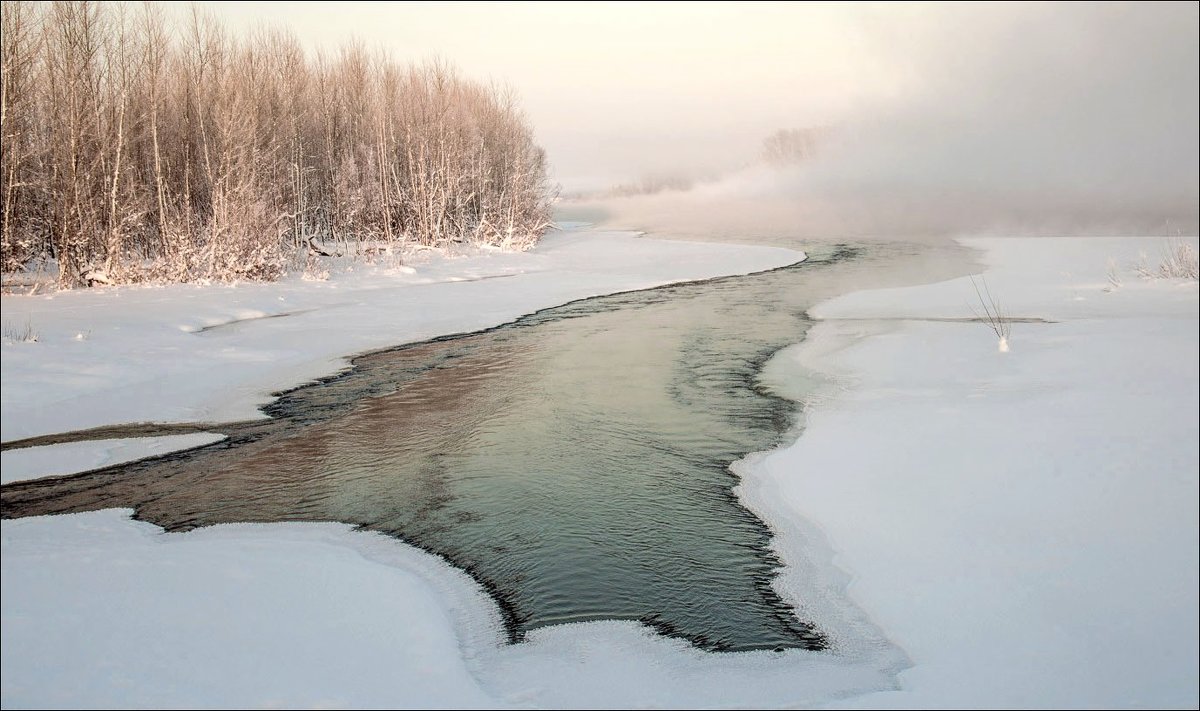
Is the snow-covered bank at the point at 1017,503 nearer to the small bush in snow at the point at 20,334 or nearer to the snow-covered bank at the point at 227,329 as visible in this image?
the snow-covered bank at the point at 227,329

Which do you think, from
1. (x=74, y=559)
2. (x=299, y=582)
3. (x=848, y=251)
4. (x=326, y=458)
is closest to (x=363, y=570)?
(x=299, y=582)

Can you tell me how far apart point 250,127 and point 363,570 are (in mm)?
16182

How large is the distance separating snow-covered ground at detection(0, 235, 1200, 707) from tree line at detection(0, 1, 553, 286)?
307 inches

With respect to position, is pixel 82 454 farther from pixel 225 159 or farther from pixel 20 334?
pixel 225 159

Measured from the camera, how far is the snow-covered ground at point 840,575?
355 centimetres

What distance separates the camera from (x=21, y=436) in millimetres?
7266

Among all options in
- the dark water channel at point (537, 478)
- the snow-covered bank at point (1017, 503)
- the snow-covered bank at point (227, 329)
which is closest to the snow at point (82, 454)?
the dark water channel at point (537, 478)

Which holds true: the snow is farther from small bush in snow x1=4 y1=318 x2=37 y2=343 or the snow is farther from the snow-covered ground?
small bush in snow x1=4 y1=318 x2=37 y2=343

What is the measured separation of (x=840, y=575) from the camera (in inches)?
187

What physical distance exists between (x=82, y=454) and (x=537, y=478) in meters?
3.72

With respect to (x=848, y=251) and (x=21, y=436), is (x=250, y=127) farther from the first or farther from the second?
(x=848, y=251)

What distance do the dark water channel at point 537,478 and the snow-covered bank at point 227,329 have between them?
2.69ft

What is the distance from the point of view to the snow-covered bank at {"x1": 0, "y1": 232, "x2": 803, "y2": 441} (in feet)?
27.1

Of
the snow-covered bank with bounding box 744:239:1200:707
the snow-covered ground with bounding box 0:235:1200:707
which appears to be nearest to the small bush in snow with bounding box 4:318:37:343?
the snow-covered ground with bounding box 0:235:1200:707
